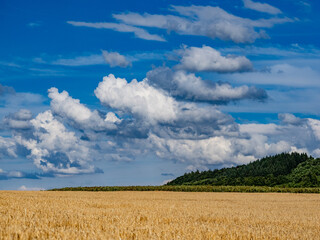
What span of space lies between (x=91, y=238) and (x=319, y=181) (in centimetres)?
8164

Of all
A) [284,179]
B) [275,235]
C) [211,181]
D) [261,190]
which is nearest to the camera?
[275,235]

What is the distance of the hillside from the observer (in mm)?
86525


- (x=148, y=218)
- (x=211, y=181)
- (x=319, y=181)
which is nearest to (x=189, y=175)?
(x=211, y=181)

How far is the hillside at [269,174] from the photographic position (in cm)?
8653

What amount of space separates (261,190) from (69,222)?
2449 inches

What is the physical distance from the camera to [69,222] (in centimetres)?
1298

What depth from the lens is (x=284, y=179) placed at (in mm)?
89625

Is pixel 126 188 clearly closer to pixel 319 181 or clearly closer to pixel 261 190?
pixel 261 190

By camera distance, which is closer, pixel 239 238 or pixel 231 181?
pixel 239 238

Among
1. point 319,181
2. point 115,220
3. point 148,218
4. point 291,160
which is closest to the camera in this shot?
point 115,220

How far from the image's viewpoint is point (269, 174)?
325 feet

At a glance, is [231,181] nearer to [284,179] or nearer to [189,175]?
[284,179]

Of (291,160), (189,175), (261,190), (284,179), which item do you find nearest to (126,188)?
(261,190)

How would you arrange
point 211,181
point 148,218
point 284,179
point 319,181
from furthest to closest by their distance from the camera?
1. point 211,181
2. point 284,179
3. point 319,181
4. point 148,218
